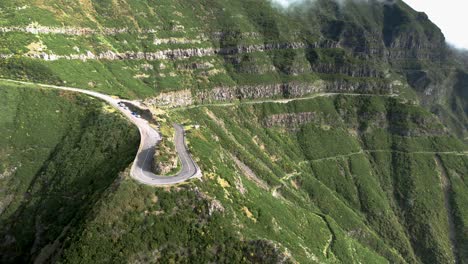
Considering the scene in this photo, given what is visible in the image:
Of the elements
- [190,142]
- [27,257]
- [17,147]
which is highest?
[190,142]

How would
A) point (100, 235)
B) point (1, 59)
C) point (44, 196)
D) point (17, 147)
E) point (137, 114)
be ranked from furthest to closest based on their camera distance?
point (1, 59) → point (137, 114) → point (17, 147) → point (44, 196) → point (100, 235)

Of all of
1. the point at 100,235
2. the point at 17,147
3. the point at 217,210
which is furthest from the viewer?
the point at 17,147

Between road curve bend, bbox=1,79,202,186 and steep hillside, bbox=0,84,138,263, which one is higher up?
road curve bend, bbox=1,79,202,186

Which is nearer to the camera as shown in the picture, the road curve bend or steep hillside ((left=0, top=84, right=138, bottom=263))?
the road curve bend

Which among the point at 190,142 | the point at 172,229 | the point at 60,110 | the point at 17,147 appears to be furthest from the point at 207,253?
the point at 60,110

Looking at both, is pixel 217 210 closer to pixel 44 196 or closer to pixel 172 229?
pixel 172 229

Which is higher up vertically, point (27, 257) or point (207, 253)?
point (207, 253)

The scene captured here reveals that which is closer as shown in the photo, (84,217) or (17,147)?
(84,217)

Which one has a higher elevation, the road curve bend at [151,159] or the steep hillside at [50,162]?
the road curve bend at [151,159]
